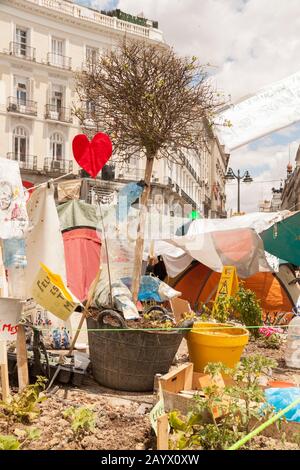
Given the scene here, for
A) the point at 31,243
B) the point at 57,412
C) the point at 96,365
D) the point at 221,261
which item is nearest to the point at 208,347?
the point at 96,365

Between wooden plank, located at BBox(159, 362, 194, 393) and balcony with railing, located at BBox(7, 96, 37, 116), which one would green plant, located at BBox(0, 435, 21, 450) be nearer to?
wooden plank, located at BBox(159, 362, 194, 393)

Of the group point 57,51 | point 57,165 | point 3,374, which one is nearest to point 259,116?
point 3,374

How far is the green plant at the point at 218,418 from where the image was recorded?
2.87 metres

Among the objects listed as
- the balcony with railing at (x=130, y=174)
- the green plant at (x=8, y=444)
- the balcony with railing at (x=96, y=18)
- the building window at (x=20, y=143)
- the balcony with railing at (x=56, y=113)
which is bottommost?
the green plant at (x=8, y=444)

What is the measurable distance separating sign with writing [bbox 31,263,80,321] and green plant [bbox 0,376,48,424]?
0.63 meters

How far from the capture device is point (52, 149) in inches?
1212

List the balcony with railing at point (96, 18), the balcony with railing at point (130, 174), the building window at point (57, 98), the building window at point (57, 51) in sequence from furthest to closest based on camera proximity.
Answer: the building window at point (57, 51) < the building window at point (57, 98) < the balcony with railing at point (130, 174) < the balcony with railing at point (96, 18)

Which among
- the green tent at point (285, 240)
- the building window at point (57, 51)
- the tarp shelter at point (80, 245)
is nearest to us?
the green tent at point (285, 240)

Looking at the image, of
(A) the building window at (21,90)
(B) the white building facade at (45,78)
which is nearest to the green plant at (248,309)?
(B) the white building facade at (45,78)

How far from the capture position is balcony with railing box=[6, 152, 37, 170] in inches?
1138

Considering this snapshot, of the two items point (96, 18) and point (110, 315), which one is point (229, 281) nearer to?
point (110, 315)

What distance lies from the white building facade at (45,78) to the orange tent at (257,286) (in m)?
18.8

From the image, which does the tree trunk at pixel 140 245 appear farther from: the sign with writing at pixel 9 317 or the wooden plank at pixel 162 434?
the wooden plank at pixel 162 434

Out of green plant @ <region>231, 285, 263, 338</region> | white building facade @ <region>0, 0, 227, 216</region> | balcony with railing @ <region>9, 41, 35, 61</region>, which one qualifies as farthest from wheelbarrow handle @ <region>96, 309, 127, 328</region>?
balcony with railing @ <region>9, 41, 35, 61</region>
